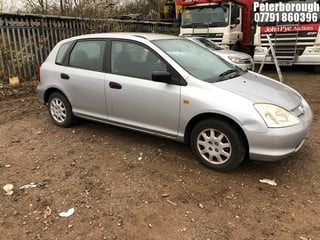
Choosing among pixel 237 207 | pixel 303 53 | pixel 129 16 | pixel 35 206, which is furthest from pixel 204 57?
pixel 129 16

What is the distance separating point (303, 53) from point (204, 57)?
23.8 ft

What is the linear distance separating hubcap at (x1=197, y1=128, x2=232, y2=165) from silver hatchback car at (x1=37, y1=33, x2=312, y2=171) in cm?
1

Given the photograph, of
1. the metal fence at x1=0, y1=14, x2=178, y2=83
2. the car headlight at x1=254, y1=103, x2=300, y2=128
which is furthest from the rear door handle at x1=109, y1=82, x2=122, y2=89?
the metal fence at x1=0, y1=14, x2=178, y2=83

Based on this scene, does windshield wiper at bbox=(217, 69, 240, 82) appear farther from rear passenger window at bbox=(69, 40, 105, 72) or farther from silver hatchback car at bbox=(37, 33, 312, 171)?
rear passenger window at bbox=(69, 40, 105, 72)

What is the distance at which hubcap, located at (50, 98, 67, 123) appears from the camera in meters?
5.64

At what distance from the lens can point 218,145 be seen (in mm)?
4004

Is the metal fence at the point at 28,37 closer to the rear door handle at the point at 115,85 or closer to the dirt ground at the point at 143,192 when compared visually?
the dirt ground at the point at 143,192

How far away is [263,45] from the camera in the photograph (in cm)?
1136

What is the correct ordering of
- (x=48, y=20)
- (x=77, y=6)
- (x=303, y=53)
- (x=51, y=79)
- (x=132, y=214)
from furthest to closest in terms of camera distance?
(x=77, y=6) → (x=303, y=53) → (x=48, y=20) → (x=51, y=79) → (x=132, y=214)

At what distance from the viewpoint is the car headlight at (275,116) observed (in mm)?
3674

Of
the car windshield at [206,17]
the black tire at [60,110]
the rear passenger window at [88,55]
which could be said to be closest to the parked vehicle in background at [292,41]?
the car windshield at [206,17]

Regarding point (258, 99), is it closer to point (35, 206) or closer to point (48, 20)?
point (35, 206)

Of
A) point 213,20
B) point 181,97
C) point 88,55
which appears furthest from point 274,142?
point 213,20

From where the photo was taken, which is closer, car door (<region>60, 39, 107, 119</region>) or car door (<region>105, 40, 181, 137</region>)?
car door (<region>105, 40, 181, 137</region>)
